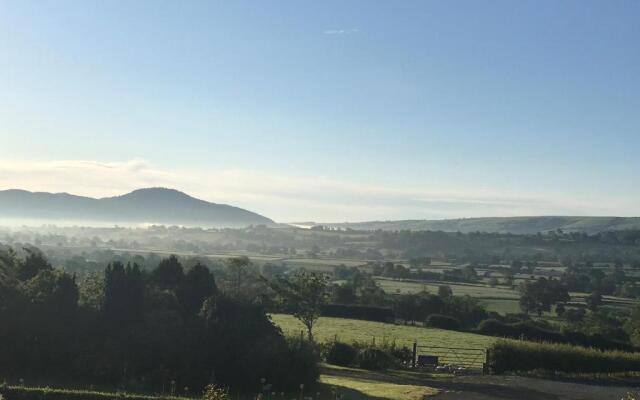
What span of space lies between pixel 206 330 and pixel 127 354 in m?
3.82

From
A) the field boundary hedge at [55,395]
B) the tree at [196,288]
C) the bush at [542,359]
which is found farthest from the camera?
the tree at [196,288]

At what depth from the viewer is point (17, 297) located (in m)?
30.7

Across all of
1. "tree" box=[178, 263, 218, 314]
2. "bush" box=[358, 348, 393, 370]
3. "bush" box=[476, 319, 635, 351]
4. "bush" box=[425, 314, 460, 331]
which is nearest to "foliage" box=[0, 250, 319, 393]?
"tree" box=[178, 263, 218, 314]

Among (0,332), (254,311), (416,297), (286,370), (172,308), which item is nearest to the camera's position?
(286,370)

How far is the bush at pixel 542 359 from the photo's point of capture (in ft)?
120

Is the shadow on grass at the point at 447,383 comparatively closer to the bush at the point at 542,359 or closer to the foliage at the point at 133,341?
the bush at the point at 542,359

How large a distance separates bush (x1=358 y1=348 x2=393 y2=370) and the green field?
27.3 feet

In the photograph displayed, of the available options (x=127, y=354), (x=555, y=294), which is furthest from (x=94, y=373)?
(x=555, y=294)

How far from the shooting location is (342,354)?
37594 mm

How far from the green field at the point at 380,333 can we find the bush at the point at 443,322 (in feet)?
7.77

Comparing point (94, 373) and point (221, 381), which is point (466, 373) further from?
point (94, 373)

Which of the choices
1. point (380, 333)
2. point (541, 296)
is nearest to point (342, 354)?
point (380, 333)

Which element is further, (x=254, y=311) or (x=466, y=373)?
(x=466, y=373)

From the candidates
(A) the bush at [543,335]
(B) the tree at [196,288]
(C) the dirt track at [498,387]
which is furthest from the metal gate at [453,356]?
(B) the tree at [196,288]
